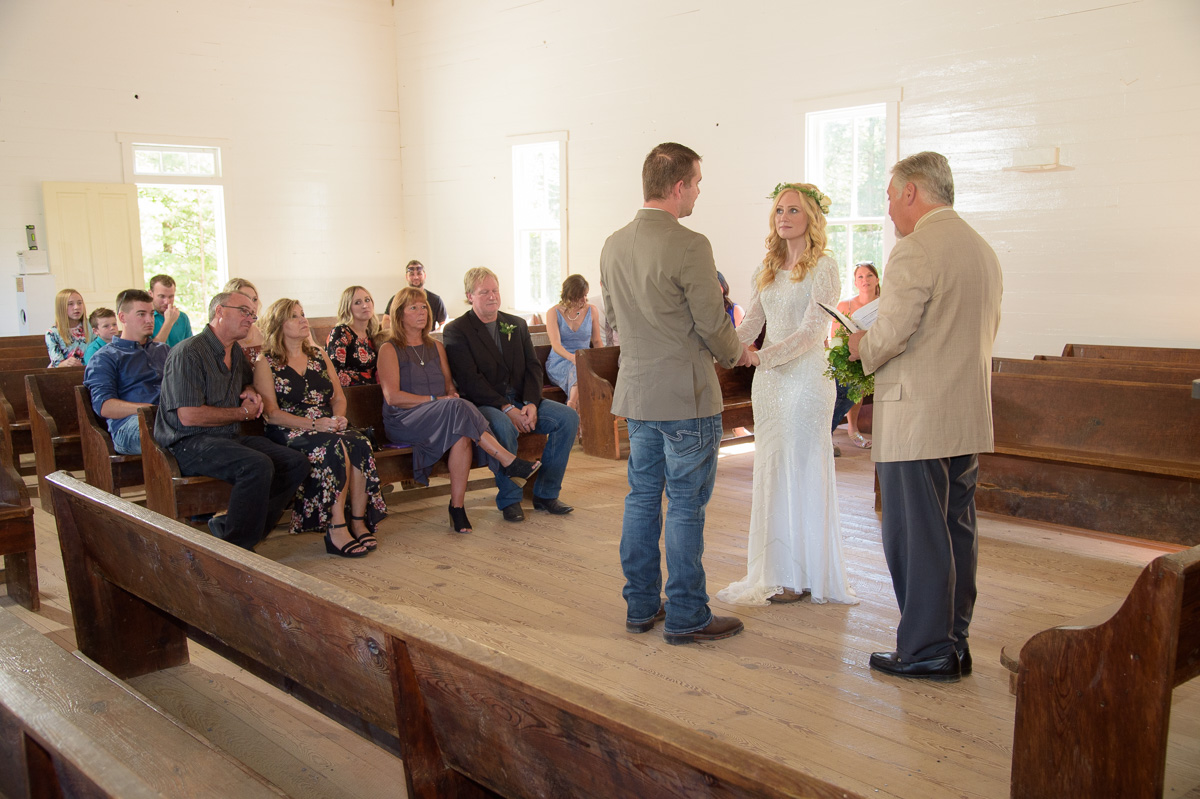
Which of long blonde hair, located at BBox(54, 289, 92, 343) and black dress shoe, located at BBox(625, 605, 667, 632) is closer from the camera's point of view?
black dress shoe, located at BBox(625, 605, 667, 632)

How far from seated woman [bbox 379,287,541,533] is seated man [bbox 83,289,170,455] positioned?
1.20 m

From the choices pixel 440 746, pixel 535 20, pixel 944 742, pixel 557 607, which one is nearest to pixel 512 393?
pixel 557 607

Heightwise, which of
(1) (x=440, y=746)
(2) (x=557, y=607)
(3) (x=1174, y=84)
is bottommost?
(2) (x=557, y=607)

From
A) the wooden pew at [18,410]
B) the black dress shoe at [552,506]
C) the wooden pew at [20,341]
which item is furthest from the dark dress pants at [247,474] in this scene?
the wooden pew at [20,341]

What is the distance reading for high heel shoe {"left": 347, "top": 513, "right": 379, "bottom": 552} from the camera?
184 inches

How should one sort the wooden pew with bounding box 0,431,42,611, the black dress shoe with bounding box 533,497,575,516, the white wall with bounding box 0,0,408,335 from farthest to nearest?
1. the white wall with bounding box 0,0,408,335
2. the black dress shoe with bounding box 533,497,575,516
3. the wooden pew with bounding box 0,431,42,611

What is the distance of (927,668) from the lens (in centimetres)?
307

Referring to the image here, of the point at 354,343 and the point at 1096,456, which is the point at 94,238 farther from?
the point at 1096,456

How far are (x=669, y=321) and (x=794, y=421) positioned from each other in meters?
0.79

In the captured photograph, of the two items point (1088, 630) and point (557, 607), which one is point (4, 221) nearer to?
point (557, 607)

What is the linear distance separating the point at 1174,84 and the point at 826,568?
4.79 m

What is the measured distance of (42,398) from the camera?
18.3ft

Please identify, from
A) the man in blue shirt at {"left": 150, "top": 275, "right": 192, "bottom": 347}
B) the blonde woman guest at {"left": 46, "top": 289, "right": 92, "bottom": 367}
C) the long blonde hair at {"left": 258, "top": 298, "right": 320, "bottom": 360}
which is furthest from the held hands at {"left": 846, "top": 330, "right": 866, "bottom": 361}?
the blonde woman guest at {"left": 46, "top": 289, "right": 92, "bottom": 367}

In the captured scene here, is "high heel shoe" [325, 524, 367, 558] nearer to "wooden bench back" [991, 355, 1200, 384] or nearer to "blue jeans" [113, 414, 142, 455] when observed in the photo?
"blue jeans" [113, 414, 142, 455]
